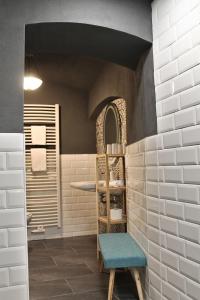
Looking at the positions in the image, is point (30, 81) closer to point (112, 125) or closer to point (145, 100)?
point (112, 125)

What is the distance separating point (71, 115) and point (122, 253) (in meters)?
3.09

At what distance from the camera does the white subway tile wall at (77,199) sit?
4.71 metres

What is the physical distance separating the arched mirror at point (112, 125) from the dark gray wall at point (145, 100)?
1.34m

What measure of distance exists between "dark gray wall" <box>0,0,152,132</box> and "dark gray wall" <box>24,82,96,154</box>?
3068 mm

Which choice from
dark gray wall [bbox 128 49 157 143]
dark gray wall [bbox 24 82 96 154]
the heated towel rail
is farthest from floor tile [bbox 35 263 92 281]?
dark gray wall [bbox 24 82 96 154]

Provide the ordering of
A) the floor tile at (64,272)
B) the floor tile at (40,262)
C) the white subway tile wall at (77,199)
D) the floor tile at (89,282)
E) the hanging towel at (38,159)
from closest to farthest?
the floor tile at (89,282)
the floor tile at (64,272)
the floor tile at (40,262)
the hanging towel at (38,159)
the white subway tile wall at (77,199)

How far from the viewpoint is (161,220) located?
176 centimetres

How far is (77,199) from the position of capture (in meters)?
4.78

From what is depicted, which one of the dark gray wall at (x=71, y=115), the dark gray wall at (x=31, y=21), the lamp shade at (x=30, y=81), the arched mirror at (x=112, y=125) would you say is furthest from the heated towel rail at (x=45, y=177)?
the dark gray wall at (x=31, y=21)

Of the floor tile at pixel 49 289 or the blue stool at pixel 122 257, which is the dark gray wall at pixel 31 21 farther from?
the floor tile at pixel 49 289

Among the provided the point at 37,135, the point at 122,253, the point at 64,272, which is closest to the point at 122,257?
the point at 122,253

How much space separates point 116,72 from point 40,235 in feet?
9.17

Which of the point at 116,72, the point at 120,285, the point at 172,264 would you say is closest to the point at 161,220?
the point at 172,264

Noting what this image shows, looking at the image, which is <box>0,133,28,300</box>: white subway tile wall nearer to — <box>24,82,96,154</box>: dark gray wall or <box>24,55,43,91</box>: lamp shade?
<box>24,55,43,91</box>: lamp shade
